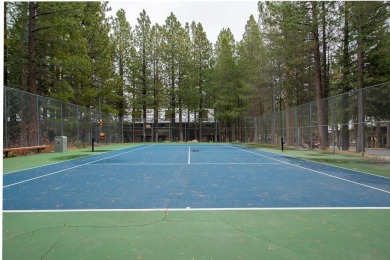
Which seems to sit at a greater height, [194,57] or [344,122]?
[194,57]

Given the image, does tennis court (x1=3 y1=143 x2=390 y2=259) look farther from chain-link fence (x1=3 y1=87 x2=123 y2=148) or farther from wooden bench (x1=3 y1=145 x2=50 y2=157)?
chain-link fence (x1=3 y1=87 x2=123 y2=148)

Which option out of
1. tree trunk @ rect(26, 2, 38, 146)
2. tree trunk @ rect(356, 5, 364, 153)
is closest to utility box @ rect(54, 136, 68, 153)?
tree trunk @ rect(26, 2, 38, 146)

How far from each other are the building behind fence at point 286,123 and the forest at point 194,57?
1.70 metres

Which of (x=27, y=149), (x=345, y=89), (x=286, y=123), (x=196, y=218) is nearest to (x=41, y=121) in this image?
(x=27, y=149)

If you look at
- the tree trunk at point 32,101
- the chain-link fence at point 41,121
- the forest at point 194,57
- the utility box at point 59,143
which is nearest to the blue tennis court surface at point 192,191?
the chain-link fence at point 41,121

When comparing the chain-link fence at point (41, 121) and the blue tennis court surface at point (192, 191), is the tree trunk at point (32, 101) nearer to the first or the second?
the chain-link fence at point (41, 121)

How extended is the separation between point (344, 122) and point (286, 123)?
9.20 metres

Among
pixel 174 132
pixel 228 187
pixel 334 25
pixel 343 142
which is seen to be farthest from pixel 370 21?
pixel 174 132

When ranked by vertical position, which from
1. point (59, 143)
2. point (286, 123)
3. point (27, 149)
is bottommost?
point (27, 149)

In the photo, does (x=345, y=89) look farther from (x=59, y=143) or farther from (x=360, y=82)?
(x=59, y=143)

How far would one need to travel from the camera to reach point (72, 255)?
10.6ft

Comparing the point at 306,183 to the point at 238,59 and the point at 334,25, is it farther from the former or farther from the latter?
the point at 238,59

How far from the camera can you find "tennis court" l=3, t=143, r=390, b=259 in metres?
3.41

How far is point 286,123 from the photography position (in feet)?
92.8
